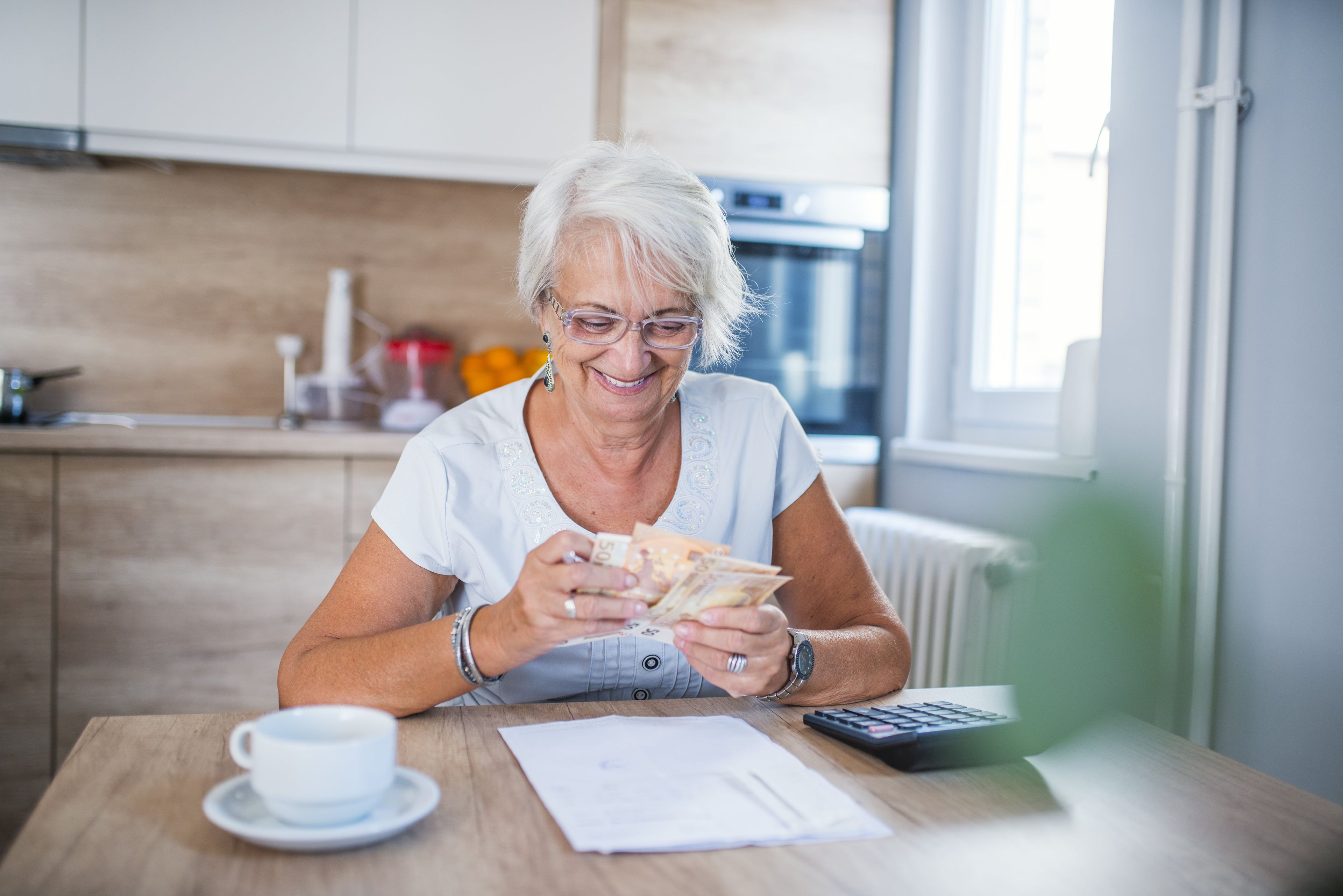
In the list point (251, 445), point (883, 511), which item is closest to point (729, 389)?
point (883, 511)

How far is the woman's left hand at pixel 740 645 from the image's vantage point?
97cm

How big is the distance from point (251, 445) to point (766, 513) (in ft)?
4.78

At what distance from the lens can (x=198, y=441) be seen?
90.5 inches

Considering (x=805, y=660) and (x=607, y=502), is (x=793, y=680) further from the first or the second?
(x=607, y=502)

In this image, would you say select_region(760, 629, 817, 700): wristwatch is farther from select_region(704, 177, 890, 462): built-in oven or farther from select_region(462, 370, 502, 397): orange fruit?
select_region(462, 370, 502, 397): orange fruit

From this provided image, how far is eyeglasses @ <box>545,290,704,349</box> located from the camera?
4.06ft

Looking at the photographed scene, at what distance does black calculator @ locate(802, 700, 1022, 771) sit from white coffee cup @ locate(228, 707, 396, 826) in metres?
0.42

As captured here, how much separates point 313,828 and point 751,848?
11.7 inches

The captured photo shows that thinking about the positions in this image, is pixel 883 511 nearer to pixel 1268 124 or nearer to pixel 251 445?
pixel 1268 124

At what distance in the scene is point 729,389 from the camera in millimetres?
1505

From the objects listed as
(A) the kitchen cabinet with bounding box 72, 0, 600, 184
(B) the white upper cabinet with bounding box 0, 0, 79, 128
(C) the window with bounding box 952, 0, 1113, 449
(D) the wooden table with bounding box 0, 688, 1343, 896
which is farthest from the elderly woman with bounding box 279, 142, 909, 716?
(B) the white upper cabinet with bounding box 0, 0, 79, 128

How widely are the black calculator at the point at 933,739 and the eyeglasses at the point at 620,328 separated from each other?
553 mm

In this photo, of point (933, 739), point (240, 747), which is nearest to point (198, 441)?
point (240, 747)

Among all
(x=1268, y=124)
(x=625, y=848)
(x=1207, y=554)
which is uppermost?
(x=1268, y=124)
